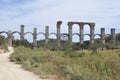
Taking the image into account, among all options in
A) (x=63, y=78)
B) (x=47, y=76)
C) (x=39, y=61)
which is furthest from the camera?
(x=39, y=61)

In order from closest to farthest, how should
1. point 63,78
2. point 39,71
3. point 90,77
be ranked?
point 90,77 → point 63,78 → point 39,71

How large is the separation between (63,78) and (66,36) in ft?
293

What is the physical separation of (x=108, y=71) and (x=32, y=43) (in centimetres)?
8350

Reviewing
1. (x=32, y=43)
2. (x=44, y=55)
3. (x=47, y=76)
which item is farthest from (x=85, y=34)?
(x=47, y=76)

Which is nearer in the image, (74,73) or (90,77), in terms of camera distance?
(90,77)

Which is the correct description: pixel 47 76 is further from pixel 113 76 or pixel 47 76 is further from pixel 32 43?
pixel 32 43

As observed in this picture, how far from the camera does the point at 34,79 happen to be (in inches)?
598

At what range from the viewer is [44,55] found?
75.8ft

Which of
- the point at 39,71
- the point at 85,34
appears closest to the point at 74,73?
the point at 39,71

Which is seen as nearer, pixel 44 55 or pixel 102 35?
pixel 44 55

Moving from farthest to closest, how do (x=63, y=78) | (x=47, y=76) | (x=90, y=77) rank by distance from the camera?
1. (x=47, y=76)
2. (x=63, y=78)
3. (x=90, y=77)

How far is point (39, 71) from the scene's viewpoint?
17.5 m

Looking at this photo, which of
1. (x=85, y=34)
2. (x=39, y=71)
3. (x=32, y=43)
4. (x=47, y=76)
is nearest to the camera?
(x=47, y=76)

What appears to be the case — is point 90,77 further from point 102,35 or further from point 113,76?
point 102,35
